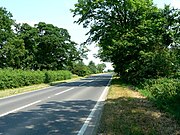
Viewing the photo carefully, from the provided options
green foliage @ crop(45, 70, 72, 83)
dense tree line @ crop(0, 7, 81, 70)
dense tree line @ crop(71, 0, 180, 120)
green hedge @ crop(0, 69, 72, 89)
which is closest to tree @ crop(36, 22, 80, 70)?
dense tree line @ crop(0, 7, 81, 70)

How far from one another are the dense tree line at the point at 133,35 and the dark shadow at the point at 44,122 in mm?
17677

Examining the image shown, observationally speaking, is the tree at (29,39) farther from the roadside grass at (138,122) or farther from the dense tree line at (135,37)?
the roadside grass at (138,122)

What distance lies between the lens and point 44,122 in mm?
11812

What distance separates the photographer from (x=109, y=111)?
45.3ft

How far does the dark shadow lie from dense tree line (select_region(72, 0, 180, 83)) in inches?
696

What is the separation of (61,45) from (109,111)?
63873 millimetres

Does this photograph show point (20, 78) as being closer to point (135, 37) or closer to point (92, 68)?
point (135, 37)

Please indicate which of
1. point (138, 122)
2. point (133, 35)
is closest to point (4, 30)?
point (133, 35)

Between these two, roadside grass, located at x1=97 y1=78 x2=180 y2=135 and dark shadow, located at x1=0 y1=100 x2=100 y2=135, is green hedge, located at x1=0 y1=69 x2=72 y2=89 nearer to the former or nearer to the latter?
dark shadow, located at x1=0 y1=100 x2=100 y2=135

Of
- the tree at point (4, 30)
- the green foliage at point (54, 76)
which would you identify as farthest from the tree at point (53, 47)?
the tree at point (4, 30)

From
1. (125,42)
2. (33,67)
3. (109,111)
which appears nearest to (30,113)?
(109,111)

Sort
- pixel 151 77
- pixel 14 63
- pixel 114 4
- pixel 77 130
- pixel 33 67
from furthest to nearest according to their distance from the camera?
pixel 33 67 → pixel 14 63 → pixel 114 4 → pixel 151 77 → pixel 77 130

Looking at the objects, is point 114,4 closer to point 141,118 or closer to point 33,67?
point 141,118

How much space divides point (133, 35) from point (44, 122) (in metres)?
26.2
